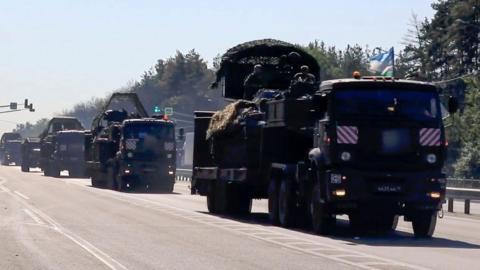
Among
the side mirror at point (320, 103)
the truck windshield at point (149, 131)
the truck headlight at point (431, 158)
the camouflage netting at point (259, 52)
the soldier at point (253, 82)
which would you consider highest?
the camouflage netting at point (259, 52)

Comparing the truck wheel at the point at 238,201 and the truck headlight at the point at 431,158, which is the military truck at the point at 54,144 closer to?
the truck wheel at the point at 238,201

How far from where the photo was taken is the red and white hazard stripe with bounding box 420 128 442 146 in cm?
2436

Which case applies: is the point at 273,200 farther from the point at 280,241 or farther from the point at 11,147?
the point at 11,147

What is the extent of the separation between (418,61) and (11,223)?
9230 centimetres

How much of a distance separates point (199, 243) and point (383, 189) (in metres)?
3.88

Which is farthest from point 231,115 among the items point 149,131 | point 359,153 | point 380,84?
point 149,131

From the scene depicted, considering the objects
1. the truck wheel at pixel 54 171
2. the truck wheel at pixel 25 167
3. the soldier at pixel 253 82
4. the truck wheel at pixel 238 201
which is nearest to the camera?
the soldier at pixel 253 82

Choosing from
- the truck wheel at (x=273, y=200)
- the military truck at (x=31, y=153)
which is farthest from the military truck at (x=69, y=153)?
the truck wheel at (x=273, y=200)

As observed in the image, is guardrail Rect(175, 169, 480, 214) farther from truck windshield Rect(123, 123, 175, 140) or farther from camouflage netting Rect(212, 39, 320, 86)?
truck windshield Rect(123, 123, 175, 140)

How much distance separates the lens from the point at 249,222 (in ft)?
97.6

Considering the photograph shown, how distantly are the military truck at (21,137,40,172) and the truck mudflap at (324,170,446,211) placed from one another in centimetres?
7277

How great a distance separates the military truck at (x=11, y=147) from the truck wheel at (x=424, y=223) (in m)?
111

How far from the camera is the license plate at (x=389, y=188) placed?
78.9 feet

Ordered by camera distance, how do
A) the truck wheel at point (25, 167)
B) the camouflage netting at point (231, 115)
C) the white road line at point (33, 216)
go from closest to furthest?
1. the white road line at point (33, 216)
2. the camouflage netting at point (231, 115)
3. the truck wheel at point (25, 167)
